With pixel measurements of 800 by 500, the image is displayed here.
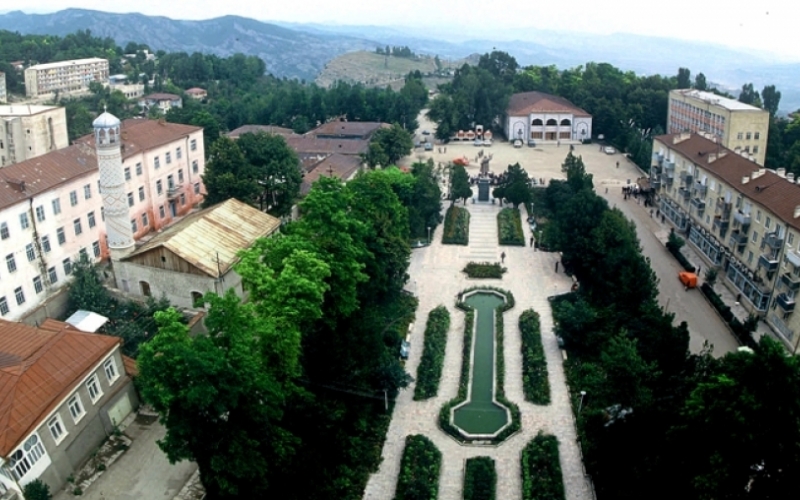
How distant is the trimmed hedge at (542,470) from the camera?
20.2 m

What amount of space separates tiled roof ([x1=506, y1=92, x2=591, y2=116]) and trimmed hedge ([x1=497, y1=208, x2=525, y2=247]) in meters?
27.8

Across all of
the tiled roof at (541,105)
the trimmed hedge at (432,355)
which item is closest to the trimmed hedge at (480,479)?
the trimmed hedge at (432,355)

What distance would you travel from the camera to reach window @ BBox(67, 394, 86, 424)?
19.9m

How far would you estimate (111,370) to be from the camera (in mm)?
22297

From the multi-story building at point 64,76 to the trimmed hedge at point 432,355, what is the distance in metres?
82.3

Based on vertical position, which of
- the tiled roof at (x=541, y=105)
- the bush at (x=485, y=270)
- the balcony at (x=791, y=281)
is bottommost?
the bush at (x=485, y=270)

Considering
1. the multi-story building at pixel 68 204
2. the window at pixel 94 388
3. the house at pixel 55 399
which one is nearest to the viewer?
the house at pixel 55 399

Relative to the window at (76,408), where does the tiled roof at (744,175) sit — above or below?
above

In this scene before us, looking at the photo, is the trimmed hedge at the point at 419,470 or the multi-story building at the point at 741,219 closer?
the trimmed hedge at the point at 419,470

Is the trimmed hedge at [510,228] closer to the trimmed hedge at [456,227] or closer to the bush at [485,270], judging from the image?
the trimmed hedge at [456,227]

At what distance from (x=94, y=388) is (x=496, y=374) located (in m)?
15.0

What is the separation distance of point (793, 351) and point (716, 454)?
646 inches

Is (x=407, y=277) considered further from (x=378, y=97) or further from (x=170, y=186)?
(x=378, y=97)

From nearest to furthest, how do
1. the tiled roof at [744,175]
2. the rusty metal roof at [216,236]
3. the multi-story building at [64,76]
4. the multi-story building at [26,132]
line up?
the rusty metal roof at [216,236], the tiled roof at [744,175], the multi-story building at [26,132], the multi-story building at [64,76]
